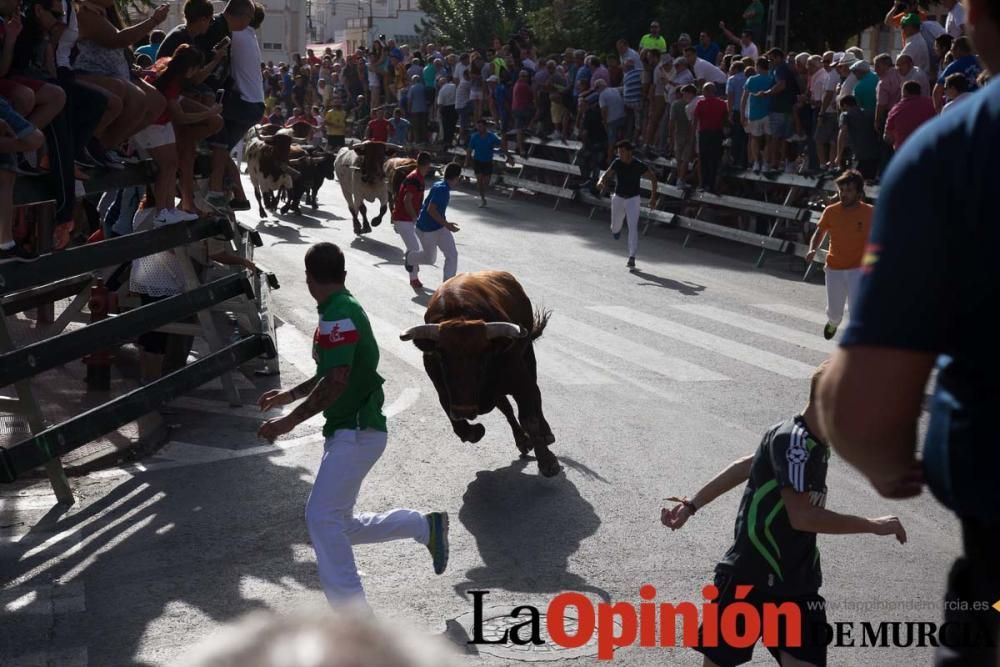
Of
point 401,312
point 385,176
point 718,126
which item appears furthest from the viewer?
point 385,176

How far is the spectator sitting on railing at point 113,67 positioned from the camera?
9969mm

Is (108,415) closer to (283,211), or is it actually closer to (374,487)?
(374,487)

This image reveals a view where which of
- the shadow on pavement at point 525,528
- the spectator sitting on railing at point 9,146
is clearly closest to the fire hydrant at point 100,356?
the spectator sitting on railing at point 9,146

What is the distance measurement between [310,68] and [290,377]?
33869 millimetres

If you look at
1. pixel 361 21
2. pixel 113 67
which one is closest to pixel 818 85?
pixel 113 67

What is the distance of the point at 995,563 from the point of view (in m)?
2.41

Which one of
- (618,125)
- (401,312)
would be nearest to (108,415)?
(401,312)

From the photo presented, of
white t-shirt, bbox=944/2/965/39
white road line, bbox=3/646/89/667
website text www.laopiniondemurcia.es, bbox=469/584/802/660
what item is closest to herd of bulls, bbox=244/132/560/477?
website text www.laopiniondemurcia.es, bbox=469/584/802/660

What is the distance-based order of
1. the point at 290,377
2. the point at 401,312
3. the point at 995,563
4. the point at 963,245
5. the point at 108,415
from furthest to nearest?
the point at 401,312, the point at 290,377, the point at 108,415, the point at 995,563, the point at 963,245

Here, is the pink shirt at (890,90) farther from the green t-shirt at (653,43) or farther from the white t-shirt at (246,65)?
the white t-shirt at (246,65)

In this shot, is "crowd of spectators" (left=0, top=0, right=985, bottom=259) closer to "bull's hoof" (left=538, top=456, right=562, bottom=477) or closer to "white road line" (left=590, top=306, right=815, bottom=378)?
"white road line" (left=590, top=306, right=815, bottom=378)

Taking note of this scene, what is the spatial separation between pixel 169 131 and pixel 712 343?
6.62m

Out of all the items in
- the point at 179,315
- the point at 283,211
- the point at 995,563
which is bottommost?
the point at 283,211

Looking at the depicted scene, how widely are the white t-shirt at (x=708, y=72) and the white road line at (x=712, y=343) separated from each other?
7.82m
